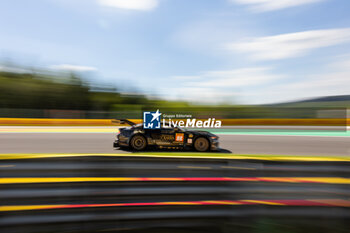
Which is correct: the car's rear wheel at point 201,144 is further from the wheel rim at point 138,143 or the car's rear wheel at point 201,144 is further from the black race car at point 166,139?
the wheel rim at point 138,143

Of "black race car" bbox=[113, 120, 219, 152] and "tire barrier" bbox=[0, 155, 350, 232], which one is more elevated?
"black race car" bbox=[113, 120, 219, 152]

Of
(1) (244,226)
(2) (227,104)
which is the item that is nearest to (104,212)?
(1) (244,226)

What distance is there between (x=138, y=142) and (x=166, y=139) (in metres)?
0.95

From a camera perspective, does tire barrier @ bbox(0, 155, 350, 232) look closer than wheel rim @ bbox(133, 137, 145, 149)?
Yes

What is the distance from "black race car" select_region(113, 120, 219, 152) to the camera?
27.2 ft

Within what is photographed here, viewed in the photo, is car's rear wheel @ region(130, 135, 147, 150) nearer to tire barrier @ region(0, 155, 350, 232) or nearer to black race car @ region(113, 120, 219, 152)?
black race car @ region(113, 120, 219, 152)

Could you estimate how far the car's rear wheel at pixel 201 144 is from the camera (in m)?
8.28

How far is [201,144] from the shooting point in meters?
8.30

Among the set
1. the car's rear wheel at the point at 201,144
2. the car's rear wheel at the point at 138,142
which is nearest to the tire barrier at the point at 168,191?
the car's rear wheel at the point at 201,144

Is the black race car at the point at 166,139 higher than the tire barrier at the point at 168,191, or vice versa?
the black race car at the point at 166,139

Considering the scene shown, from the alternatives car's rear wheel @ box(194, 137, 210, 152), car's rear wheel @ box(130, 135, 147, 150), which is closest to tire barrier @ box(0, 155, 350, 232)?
car's rear wheel @ box(194, 137, 210, 152)

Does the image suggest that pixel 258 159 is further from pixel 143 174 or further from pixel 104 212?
pixel 104 212

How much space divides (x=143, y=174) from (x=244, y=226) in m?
1.28

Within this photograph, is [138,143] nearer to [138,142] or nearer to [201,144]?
[138,142]
